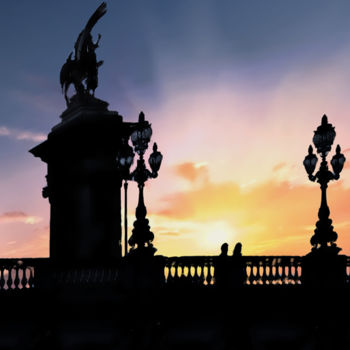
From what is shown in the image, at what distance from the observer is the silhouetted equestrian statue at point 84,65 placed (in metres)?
26.3

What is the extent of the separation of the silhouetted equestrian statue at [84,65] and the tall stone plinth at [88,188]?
1.82 m

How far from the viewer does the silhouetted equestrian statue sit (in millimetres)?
26281

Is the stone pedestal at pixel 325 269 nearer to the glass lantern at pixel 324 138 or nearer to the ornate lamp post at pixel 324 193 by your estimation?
the ornate lamp post at pixel 324 193

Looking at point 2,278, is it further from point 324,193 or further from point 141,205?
point 324,193

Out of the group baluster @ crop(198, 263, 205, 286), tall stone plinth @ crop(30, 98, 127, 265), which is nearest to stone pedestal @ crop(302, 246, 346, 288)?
baluster @ crop(198, 263, 205, 286)

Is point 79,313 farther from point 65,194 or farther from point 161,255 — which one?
point 65,194

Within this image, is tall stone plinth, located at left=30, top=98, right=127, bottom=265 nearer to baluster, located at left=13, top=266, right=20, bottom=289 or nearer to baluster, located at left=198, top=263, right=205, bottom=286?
baluster, located at left=13, top=266, right=20, bottom=289

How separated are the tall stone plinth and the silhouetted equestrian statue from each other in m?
1.82

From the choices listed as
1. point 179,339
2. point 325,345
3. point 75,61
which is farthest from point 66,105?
point 325,345

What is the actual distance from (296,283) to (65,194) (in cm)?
1104

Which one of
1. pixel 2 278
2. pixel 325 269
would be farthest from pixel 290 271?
pixel 2 278

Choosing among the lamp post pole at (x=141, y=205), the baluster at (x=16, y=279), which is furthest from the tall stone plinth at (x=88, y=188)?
the lamp post pole at (x=141, y=205)

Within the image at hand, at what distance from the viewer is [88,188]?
24.2 metres

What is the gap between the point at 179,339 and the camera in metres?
19.7
